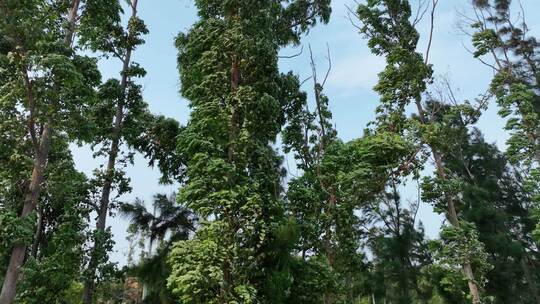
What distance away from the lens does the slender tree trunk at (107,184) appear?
983 centimetres

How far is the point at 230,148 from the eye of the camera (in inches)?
365

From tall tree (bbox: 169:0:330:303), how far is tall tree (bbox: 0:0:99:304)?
274 cm

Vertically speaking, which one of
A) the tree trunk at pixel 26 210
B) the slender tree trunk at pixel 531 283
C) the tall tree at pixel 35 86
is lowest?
the slender tree trunk at pixel 531 283

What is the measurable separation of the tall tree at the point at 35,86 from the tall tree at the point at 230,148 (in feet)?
8.99

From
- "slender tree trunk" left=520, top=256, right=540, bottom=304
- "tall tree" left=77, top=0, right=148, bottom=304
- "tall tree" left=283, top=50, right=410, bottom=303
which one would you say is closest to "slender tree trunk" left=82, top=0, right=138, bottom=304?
"tall tree" left=77, top=0, right=148, bottom=304

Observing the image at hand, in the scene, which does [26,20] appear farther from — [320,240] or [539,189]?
[539,189]

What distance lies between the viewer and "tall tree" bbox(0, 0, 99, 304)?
314 inches

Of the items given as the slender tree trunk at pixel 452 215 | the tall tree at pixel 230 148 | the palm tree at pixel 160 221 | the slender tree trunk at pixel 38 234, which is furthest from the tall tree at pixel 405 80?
the slender tree trunk at pixel 38 234

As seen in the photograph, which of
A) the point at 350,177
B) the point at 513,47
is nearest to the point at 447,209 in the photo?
the point at 350,177

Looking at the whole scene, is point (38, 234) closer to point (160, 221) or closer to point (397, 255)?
point (160, 221)

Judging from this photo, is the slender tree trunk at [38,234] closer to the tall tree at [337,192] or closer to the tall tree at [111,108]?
the tall tree at [111,108]

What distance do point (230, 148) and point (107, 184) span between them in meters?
4.42

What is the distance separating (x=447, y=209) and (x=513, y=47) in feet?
37.9

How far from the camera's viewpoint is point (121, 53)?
13203 millimetres
